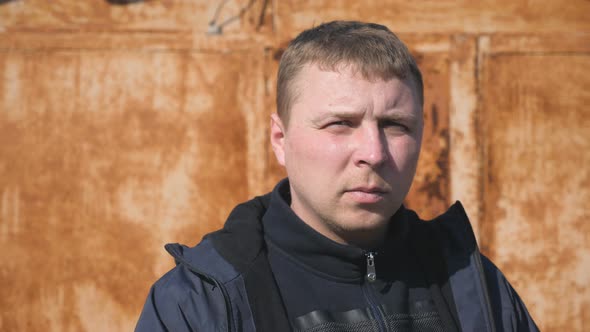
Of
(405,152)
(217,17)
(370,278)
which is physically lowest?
(370,278)

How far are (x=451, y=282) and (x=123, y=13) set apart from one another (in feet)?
6.13

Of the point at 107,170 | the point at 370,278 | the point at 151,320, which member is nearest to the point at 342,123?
the point at 370,278

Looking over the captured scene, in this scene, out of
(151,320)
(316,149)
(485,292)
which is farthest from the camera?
(485,292)

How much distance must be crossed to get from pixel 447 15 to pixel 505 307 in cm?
155

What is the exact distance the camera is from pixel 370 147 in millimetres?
1516

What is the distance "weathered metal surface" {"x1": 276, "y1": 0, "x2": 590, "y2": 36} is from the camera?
2721 millimetres

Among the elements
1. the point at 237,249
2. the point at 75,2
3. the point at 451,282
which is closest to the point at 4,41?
the point at 75,2

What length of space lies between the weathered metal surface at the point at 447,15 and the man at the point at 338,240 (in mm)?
996

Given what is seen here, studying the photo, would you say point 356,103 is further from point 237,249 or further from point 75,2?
point 75,2

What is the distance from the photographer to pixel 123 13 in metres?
2.64

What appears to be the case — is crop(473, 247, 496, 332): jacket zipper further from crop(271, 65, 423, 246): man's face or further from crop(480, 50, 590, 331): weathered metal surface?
crop(480, 50, 590, 331): weathered metal surface

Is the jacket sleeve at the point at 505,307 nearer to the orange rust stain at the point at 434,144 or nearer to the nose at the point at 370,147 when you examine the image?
the nose at the point at 370,147

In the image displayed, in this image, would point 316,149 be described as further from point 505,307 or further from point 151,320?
point 505,307

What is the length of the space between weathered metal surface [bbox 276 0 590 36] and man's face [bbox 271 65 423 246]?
117 centimetres
